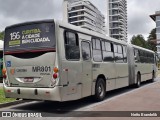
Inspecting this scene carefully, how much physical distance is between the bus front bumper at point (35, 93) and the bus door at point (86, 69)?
1675mm

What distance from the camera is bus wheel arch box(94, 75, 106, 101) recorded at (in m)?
11.9

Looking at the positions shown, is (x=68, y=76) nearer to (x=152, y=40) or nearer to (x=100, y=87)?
(x=100, y=87)

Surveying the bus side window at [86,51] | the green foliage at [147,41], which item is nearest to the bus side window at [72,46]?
the bus side window at [86,51]

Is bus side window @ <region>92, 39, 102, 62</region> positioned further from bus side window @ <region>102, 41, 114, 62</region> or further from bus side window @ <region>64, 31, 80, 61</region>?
bus side window @ <region>64, 31, 80, 61</region>

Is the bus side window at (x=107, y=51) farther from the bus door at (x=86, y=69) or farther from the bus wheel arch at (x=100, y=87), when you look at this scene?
the bus door at (x=86, y=69)

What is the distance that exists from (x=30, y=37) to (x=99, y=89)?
154 inches

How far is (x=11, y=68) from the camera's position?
1015cm

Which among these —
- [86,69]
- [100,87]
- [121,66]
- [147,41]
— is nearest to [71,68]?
[86,69]

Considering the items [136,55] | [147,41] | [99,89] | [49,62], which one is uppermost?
[147,41]

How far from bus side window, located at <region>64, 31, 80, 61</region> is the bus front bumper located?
1279 millimetres

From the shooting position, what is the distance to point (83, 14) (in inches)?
4985

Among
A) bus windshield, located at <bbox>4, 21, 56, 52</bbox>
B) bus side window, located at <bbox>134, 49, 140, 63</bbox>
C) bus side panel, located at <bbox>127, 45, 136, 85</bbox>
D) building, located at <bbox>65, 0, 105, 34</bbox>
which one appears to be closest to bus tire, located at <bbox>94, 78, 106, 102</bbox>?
bus windshield, located at <bbox>4, 21, 56, 52</bbox>

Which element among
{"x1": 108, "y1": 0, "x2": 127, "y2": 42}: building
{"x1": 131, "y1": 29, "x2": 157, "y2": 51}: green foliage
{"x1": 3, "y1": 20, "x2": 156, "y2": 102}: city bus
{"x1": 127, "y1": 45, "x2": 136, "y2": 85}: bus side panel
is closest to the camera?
{"x1": 3, "y1": 20, "x2": 156, "y2": 102}: city bus

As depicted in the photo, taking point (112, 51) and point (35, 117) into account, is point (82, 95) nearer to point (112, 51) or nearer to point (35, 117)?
point (35, 117)
